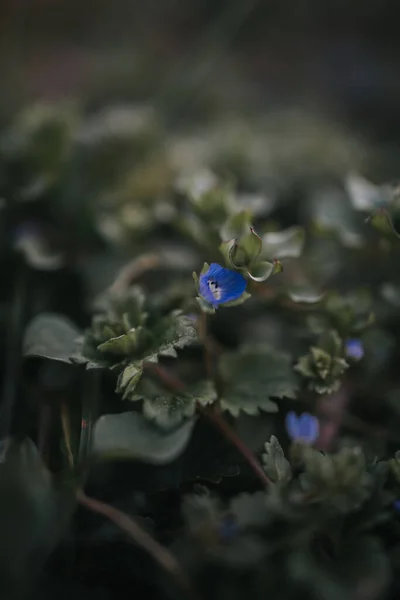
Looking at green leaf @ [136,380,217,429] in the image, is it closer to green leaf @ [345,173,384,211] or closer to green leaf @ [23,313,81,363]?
green leaf @ [23,313,81,363]

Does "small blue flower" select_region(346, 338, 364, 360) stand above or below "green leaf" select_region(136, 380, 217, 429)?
below

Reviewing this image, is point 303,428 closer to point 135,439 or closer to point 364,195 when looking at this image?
point 135,439

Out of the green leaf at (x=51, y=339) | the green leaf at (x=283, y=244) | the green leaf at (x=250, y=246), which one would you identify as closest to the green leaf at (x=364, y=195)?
the green leaf at (x=283, y=244)

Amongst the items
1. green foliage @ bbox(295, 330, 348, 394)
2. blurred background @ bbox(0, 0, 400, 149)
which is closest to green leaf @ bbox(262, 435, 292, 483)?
green foliage @ bbox(295, 330, 348, 394)

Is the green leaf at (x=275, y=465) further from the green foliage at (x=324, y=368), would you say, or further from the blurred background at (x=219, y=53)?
the blurred background at (x=219, y=53)

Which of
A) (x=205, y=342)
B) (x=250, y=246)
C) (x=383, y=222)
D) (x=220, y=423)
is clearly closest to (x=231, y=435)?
(x=220, y=423)

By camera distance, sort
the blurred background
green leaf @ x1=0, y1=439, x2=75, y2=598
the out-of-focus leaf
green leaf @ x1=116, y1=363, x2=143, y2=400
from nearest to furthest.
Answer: green leaf @ x1=0, y1=439, x2=75, y2=598
green leaf @ x1=116, y1=363, x2=143, y2=400
the out-of-focus leaf
the blurred background
